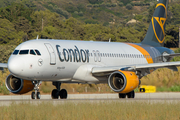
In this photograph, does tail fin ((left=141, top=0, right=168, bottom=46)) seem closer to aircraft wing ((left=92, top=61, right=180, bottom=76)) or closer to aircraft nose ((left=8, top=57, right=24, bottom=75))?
aircraft wing ((left=92, top=61, right=180, bottom=76))

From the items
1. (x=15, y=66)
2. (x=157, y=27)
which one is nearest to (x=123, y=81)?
(x=15, y=66)

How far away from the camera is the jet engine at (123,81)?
69.9ft

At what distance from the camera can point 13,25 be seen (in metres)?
87.1

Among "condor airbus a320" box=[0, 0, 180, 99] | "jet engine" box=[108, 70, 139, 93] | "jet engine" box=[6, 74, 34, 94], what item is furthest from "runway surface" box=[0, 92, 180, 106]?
"condor airbus a320" box=[0, 0, 180, 99]

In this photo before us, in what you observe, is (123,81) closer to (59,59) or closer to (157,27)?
(59,59)

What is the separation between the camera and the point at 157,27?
32.6 m

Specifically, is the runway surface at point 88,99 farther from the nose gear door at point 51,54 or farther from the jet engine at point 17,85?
the nose gear door at point 51,54

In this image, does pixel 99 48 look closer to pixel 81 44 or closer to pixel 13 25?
pixel 81 44

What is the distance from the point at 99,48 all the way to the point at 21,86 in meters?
6.11

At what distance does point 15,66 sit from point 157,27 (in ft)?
55.5

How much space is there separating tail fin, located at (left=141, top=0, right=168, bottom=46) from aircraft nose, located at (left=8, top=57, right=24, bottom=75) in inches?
593

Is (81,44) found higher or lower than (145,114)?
higher

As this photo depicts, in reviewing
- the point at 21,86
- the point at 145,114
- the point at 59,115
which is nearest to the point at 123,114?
the point at 145,114

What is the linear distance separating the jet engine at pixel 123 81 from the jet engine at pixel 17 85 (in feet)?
17.1
